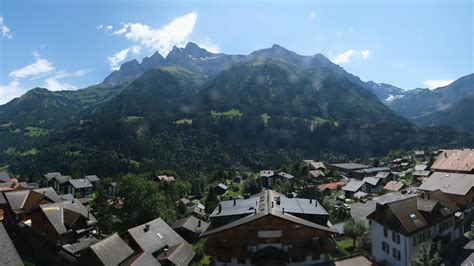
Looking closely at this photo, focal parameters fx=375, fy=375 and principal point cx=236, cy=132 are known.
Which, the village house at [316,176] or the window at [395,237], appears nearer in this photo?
the window at [395,237]

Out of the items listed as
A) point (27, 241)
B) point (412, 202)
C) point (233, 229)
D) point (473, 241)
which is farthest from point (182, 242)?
point (473, 241)

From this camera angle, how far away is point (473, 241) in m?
43.3

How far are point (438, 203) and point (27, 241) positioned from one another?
189 ft

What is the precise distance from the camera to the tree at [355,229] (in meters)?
49.8

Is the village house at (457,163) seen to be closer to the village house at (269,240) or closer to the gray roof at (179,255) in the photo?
the village house at (269,240)

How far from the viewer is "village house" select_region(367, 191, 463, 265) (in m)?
39.0

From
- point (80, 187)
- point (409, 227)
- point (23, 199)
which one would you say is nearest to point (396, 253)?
point (409, 227)

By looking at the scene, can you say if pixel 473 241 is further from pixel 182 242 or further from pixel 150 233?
pixel 150 233

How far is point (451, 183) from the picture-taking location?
58688mm

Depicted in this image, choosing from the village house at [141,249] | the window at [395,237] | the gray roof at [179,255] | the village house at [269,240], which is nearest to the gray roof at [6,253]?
the village house at [141,249]

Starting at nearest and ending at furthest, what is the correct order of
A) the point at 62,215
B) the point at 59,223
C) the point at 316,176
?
the point at 59,223
the point at 62,215
the point at 316,176

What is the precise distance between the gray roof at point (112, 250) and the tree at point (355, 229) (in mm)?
28228

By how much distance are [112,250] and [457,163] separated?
7755 centimetres

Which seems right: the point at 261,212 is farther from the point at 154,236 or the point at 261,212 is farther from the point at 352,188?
the point at 352,188
